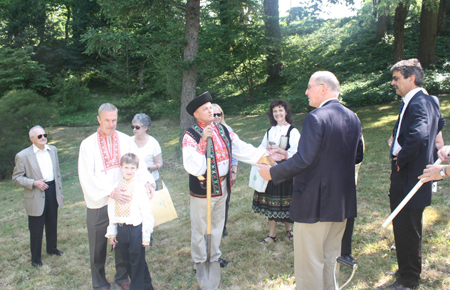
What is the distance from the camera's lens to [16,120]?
1155 cm

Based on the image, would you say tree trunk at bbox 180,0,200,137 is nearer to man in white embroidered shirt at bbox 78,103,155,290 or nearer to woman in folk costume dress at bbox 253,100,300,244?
woman in folk costume dress at bbox 253,100,300,244

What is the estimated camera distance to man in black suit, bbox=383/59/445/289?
2961mm

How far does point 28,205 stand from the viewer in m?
4.49

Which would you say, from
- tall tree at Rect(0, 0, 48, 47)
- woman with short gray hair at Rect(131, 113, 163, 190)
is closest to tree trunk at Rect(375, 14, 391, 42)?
woman with short gray hair at Rect(131, 113, 163, 190)

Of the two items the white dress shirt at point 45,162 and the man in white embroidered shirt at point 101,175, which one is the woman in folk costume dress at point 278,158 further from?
the white dress shirt at point 45,162

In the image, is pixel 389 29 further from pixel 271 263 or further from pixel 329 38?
pixel 271 263

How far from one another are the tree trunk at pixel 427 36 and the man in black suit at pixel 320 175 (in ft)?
39.0

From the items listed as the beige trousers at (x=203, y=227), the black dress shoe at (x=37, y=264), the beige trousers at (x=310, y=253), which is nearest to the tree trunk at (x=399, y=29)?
the beige trousers at (x=203, y=227)

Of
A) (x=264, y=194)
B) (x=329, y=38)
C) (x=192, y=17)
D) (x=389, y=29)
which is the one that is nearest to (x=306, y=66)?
(x=329, y=38)

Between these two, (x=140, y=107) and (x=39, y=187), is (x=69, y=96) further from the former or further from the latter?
(x=39, y=187)

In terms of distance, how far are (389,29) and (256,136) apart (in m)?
12.8

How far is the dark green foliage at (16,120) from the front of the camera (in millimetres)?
11242

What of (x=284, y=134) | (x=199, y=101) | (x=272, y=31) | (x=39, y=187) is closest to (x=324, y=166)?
(x=199, y=101)

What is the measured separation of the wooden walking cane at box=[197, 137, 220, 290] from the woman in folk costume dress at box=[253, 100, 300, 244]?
Result: 3.44 feet
